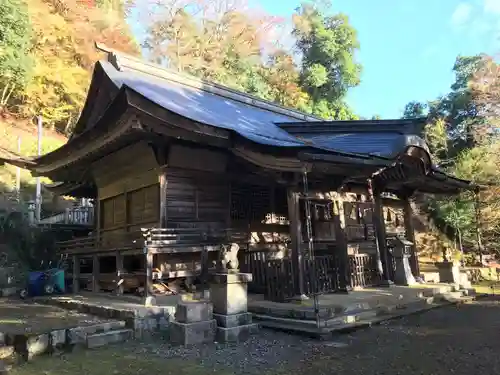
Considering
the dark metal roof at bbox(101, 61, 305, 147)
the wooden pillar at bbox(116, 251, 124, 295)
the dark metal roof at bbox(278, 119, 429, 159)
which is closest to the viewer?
the wooden pillar at bbox(116, 251, 124, 295)

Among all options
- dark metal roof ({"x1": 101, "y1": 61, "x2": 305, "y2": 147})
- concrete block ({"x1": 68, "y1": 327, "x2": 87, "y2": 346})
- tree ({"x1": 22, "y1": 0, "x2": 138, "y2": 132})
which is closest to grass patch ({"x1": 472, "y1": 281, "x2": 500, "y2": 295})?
dark metal roof ({"x1": 101, "y1": 61, "x2": 305, "y2": 147})

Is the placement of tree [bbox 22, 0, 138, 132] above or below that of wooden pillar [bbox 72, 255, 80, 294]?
above

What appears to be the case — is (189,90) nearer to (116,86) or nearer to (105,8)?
(116,86)

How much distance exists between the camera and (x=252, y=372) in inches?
197

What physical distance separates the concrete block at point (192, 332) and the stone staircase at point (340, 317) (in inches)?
52.4

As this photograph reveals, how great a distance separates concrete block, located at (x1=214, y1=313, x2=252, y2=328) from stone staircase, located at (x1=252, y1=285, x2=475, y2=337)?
2.49ft

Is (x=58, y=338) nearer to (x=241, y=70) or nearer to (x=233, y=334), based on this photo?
(x=233, y=334)

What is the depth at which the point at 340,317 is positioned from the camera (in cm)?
736

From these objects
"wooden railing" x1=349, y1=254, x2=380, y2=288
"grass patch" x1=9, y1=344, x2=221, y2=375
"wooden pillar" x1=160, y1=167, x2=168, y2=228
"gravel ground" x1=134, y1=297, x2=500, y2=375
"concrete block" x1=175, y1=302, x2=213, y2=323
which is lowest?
"gravel ground" x1=134, y1=297, x2=500, y2=375

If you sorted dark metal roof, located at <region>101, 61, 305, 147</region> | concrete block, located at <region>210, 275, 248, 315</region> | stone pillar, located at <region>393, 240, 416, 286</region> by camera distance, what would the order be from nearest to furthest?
concrete block, located at <region>210, 275, 248, 315</region>
dark metal roof, located at <region>101, 61, 305, 147</region>
stone pillar, located at <region>393, 240, 416, 286</region>

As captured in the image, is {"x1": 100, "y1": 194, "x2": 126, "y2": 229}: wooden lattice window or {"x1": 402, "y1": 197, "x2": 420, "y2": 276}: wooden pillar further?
{"x1": 402, "y1": 197, "x2": 420, "y2": 276}: wooden pillar

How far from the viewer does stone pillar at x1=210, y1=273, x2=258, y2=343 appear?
6.62 meters

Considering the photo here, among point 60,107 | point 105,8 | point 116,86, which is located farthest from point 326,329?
point 105,8

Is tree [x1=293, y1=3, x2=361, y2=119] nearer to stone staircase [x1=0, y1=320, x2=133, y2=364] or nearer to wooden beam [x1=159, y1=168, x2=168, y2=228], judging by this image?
wooden beam [x1=159, y1=168, x2=168, y2=228]
